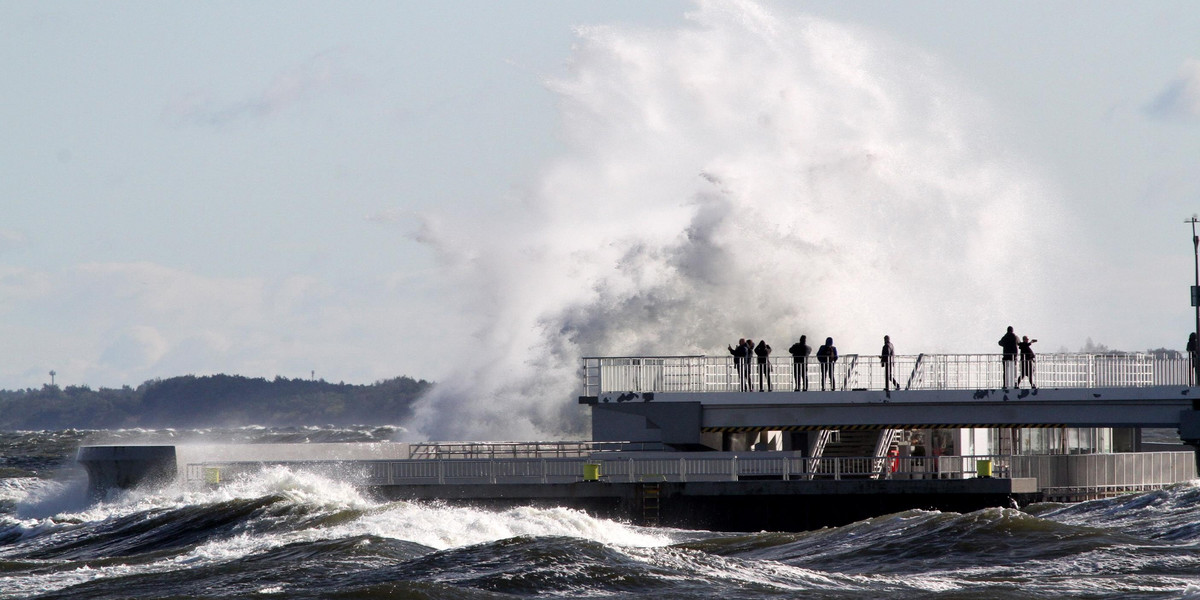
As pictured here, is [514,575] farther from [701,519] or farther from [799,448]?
[799,448]

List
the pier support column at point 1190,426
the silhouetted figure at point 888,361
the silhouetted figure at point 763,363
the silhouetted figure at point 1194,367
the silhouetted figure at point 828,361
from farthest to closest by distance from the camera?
the silhouetted figure at point 763,363 < the silhouetted figure at point 828,361 < the silhouetted figure at point 888,361 < the silhouetted figure at point 1194,367 < the pier support column at point 1190,426

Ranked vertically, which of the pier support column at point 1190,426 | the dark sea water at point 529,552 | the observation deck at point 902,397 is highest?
the observation deck at point 902,397

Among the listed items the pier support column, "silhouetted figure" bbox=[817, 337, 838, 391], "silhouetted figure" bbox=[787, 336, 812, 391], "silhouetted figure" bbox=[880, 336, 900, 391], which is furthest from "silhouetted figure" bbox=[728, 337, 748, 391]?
the pier support column

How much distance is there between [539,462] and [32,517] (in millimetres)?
11180

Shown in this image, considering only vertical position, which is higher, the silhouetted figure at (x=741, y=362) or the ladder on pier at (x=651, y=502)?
the silhouetted figure at (x=741, y=362)

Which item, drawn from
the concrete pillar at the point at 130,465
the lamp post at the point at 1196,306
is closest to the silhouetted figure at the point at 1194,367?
the lamp post at the point at 1196,306

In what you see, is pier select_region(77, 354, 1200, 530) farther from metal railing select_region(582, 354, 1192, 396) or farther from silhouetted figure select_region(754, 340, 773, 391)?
silhouetted figure select_region(754, 340, 773, 391)

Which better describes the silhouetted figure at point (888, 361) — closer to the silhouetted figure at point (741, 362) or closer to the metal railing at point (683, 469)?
the metal railing at point (683, 469)

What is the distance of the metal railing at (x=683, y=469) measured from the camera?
1227 inches

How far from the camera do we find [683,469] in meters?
31.2

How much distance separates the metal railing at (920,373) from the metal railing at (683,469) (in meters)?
2.79

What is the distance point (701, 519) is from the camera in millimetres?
30766

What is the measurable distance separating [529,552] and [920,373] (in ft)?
48.0

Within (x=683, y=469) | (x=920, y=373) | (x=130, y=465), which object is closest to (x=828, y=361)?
(x=920, y=373)
